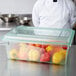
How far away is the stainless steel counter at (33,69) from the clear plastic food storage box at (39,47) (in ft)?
0.09

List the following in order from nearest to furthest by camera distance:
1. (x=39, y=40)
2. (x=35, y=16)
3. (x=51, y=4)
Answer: (x=39, y=40), (x=51, y=4), (x=35, y=16)

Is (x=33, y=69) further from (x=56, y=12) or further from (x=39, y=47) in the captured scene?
(x=56, y=12)

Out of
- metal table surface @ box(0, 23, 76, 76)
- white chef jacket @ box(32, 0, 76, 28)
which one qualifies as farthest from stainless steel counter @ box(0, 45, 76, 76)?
white chef jacket @ box(32, 0, 76, 28)

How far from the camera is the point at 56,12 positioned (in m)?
1.84

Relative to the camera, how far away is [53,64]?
3.43 feet

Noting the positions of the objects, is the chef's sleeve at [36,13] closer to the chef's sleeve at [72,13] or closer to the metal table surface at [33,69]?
the chef's sleeve at [72,13]

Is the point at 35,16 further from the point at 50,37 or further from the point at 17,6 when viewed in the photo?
the point at 50,37

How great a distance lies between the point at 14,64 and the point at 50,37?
0.23 meters

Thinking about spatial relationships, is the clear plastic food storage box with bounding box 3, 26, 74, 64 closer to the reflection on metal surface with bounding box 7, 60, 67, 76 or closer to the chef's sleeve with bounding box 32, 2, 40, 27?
the reflection on metal surface with bounding box 7, 60, 67, 76

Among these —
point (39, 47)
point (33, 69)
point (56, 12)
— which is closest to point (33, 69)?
point (33, 69)

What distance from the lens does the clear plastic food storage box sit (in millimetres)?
1002

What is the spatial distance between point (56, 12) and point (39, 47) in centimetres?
87

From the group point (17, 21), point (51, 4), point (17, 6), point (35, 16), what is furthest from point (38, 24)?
point (17, 6)

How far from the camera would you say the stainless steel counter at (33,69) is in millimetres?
964
